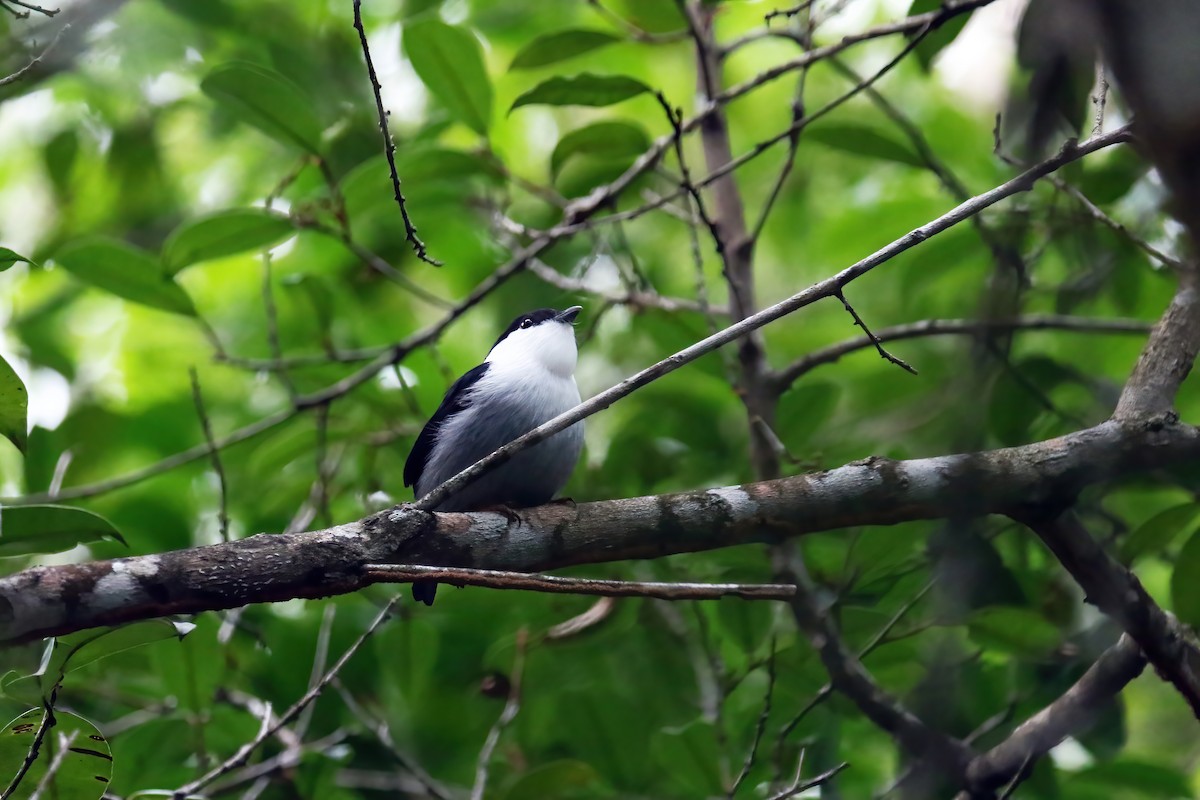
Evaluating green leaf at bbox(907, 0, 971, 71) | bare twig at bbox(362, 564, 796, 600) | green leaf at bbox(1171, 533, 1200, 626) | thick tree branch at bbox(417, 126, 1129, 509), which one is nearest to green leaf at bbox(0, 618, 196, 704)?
bare twig at bbox(362, 564, 796, 600)

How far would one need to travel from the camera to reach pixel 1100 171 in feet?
14.2

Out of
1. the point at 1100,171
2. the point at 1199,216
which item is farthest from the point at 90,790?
the point at 1100,171

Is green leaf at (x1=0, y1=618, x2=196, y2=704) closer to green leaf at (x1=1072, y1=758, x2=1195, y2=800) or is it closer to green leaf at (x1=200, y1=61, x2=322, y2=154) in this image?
green leaf at (x1=200, y1=61, x2=322, y2=154)

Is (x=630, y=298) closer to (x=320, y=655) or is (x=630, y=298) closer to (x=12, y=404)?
(x=320, y=655)

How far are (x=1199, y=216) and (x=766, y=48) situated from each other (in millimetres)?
6844

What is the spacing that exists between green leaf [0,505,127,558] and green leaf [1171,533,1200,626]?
2.93 meters

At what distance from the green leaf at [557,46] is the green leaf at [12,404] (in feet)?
7.72

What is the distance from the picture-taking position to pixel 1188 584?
10.7ft

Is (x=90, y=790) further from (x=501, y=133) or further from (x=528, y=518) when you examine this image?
(x=501, y=133)

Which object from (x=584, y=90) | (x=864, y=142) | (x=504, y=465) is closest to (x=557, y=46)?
(x=584, y=90)

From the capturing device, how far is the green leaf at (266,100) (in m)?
3.88

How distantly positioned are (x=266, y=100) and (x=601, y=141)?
4.13ft

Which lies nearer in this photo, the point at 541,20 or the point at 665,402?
the point at 665,402

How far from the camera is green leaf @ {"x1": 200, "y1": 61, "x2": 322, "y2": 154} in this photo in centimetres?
388
